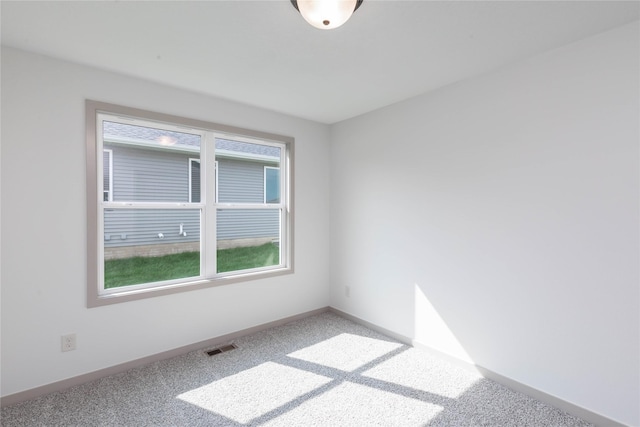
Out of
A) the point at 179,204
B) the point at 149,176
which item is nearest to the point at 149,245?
the point at 179,204

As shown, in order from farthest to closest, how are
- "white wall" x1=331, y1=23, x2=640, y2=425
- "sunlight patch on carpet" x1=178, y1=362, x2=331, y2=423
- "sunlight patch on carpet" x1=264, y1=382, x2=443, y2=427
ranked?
"sunlight patch on carpet" x1=178, y1=362, x2=331, y2=423, "sunlight patch on carpet" x1=264, y1=382, x2=443, y2=427, "white wall" x1=331, y1=23, x2=640, y2=425

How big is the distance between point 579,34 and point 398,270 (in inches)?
89.7

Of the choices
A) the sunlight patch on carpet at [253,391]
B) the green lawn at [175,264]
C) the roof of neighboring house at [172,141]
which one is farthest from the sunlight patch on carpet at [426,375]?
the roof of neighboring house at [172,141]

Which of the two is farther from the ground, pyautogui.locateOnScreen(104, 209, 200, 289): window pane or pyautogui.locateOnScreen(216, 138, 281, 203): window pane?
pyautogui.locateOnScreen(216, 138, 281, 203): window pane

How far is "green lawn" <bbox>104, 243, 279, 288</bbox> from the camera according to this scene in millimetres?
2627

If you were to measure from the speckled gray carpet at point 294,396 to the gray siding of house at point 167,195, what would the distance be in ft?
3.80

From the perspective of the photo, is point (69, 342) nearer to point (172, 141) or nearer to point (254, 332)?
point (254, 332)

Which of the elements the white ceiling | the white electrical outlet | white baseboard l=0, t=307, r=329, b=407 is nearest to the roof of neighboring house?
the white ceiling

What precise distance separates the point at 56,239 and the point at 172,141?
4.05ft

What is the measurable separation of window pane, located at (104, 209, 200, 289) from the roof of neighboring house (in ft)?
2.05

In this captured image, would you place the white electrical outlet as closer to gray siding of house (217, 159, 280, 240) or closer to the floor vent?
the floor vent

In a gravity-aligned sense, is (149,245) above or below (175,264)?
above

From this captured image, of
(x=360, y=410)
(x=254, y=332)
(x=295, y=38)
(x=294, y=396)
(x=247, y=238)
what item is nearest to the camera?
(x=295, y=38)

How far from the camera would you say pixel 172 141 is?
291 cm
